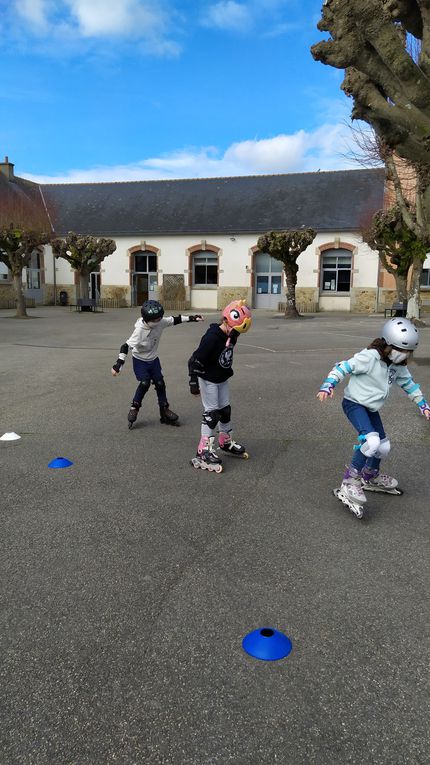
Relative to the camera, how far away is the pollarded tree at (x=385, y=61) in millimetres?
5902

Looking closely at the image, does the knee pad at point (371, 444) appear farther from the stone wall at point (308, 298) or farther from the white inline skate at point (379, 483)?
the stone wall at point (308, 298)

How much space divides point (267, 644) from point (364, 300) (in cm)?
3522

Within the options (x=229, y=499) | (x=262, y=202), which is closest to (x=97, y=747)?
(x=229, y=499)

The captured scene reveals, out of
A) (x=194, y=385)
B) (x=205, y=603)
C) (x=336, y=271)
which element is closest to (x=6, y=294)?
(x=336, y=271)

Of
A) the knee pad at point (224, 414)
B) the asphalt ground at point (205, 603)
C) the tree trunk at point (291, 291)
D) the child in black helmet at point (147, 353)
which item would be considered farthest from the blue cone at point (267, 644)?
the tree trunk at point (291, 291)

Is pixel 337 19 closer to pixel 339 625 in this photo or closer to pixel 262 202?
pixel 339 625

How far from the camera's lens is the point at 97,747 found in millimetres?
2088

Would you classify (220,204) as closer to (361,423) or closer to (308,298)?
(308,298)

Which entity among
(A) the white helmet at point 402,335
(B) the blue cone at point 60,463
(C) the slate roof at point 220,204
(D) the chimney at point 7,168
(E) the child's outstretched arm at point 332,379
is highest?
(D) the chimney at point 7,168

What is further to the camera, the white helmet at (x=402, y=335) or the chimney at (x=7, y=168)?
the chimney at (x=7, y=168)

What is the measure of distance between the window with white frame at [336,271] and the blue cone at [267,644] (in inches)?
1395

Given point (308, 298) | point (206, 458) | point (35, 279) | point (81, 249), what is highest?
point (81, 249)

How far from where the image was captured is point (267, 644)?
8.80 ft

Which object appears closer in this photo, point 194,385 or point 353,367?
point 353,367
